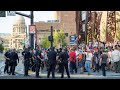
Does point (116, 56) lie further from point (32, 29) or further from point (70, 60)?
point (32, 29)

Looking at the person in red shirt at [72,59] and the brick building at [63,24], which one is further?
the brick building at [63,24]

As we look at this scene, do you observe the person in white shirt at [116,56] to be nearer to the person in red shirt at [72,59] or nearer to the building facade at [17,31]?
the person in red shirt at [72,59]

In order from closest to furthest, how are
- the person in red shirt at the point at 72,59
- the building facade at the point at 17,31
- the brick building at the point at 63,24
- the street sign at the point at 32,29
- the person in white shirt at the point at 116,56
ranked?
the person in red shirt at the point at 72,59 → the person in white shirt at the point at 116,56 → the street sign at the point at 32,29 → the brick building at the point at 63,24 → the building facade at the point at 17,31

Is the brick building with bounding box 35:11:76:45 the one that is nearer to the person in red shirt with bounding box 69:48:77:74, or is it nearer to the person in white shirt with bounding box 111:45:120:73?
the person in red shirt with bounding box 69:48:77:74

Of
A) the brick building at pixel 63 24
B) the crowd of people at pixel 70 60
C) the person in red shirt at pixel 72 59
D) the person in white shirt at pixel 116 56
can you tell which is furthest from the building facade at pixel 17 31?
the person in white shirt at pixel 116 56

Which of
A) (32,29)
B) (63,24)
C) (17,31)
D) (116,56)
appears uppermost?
(63,24)

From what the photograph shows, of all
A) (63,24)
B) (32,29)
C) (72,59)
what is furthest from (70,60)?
(63,24)

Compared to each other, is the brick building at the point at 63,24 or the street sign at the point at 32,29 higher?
the brick building at the point at 63,24

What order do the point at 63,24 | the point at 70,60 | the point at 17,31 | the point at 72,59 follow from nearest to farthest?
the point at 72,59 < the point at 70,60 < the point at 63,24 < the point at 17,31
